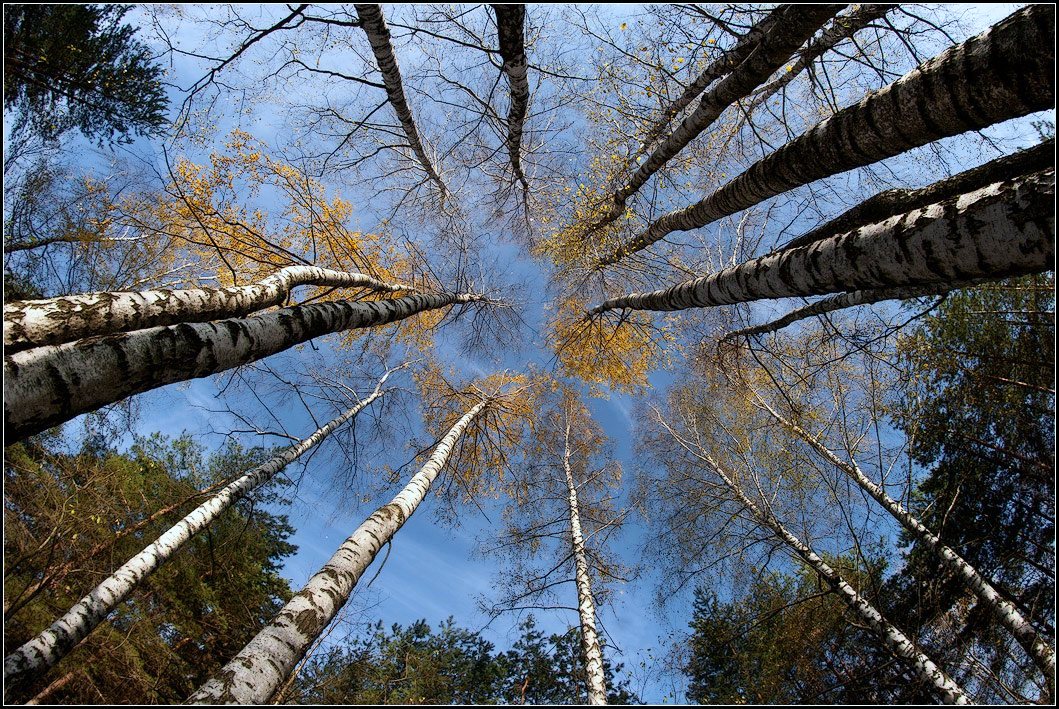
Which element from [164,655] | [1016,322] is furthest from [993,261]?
[164,655]

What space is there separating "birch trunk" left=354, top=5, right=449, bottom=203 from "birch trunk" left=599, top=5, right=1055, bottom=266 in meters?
4.30

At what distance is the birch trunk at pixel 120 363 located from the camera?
4.84ft

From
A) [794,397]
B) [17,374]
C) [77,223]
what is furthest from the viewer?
[794,397]

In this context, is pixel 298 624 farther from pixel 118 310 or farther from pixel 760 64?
pixel 760 64

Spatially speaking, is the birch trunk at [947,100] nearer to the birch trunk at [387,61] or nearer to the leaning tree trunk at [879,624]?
the birch trunk at [387,61]

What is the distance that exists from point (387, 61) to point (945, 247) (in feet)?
18.8

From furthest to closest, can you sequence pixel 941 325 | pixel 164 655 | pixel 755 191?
pixel 164 655
pixel 941 325
pixel 755 191

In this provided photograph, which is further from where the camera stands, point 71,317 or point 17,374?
point 71,317

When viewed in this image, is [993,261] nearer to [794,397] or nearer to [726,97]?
[726,97]

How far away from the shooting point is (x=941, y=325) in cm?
550

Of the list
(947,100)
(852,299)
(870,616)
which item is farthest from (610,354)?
(947,100)

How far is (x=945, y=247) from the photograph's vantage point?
5.30ft

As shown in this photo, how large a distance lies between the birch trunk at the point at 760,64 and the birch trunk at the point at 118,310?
16.0 feet

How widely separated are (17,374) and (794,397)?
1010 cm
